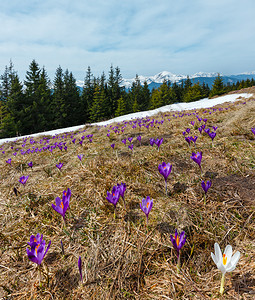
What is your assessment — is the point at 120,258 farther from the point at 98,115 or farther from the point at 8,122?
the point at 98,115

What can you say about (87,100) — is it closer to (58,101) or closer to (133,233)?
(58,101)

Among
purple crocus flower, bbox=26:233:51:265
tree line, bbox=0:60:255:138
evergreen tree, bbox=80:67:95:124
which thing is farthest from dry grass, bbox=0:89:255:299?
evergreen tree, bbox=80:67:95:124

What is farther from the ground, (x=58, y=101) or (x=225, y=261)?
(x=58, y=101)

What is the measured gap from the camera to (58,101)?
36.0 m

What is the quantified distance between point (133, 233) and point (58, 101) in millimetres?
39326

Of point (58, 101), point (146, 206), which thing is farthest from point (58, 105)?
point (146, 206)

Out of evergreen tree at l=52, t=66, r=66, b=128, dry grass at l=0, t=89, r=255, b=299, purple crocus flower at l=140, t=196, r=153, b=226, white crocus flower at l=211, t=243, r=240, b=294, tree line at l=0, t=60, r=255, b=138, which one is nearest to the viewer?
white crocus flower at l=211, t=243, r=240, b=294

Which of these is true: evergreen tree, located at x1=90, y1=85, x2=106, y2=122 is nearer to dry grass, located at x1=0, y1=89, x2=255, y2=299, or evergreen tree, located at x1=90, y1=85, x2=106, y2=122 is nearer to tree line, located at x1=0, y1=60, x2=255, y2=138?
tree line, located at x1=0, y1=60, x2=255, y2=138

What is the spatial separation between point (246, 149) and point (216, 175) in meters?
0.97

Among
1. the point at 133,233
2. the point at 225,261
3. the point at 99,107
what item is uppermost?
the point at 99,107

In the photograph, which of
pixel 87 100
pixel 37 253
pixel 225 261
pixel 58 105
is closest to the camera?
pixel 225 261

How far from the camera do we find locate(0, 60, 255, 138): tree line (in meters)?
27.7

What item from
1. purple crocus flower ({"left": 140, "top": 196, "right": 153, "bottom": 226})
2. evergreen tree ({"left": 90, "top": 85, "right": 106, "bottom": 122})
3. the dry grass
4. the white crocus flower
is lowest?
the dry grass

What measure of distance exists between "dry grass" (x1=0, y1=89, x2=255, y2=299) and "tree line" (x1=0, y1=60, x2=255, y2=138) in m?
26.8
